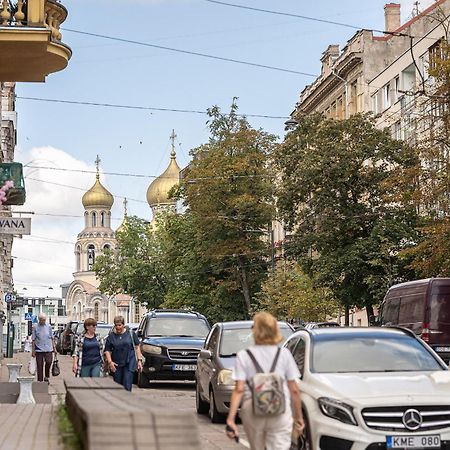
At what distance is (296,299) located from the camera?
6519 centimetres

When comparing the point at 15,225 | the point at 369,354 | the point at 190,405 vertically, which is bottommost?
the point at 190,405

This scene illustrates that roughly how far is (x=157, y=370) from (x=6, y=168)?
5.79 m

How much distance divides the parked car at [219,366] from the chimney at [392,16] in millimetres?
61987

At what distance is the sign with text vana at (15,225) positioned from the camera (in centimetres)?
2850

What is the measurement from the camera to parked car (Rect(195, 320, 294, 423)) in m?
20.1

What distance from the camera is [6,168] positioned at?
31.6 m

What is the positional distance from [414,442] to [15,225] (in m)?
16.9

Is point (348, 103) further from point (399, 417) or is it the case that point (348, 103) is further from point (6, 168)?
point (399, 417)

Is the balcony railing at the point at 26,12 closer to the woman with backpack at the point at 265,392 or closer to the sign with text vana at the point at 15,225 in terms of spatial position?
the sign with text vana at the point at 15,225

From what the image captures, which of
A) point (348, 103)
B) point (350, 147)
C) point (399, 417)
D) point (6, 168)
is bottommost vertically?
point (399, 417)

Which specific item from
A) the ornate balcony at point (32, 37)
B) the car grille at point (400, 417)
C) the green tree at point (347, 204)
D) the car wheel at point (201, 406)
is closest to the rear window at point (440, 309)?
the car wheel at point (201, 406)

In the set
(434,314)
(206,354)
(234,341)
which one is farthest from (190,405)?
(434,314)

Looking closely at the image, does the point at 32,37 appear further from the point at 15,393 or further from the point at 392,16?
the point at 392,16

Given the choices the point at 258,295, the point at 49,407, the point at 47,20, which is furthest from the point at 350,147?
the point at 49,407
